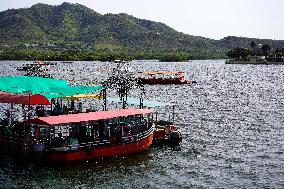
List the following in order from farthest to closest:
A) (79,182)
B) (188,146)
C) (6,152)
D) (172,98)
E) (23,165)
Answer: (172,98) < (188,146) < (6,152) < (23,165) < (79,182)

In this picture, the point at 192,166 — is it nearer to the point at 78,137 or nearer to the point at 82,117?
the point at 78,137

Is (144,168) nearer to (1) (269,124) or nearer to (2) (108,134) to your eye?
(2) (108,134)

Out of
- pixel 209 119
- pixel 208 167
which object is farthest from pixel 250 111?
pixel 208 167

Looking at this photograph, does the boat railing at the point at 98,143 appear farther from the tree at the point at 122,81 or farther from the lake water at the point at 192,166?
the tree at the point at 122,81

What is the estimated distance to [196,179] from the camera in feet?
116

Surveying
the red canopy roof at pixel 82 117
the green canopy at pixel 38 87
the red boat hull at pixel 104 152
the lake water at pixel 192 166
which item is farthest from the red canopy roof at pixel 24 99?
the red boat hull at pixel 104 152

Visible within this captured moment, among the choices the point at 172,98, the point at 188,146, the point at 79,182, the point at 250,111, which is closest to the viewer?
the point at 79,182

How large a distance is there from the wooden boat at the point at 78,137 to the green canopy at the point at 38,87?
136 inches

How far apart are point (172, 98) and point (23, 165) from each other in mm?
55538

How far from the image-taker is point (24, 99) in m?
41.8

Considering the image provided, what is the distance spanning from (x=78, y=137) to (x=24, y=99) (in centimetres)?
686

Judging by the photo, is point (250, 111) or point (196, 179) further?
point (250, 111)

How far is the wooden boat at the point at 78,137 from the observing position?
36.8 meters

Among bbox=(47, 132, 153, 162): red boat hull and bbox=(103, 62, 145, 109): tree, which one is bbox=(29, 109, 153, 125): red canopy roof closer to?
bbox=(47, 132, 153, 162): red boat hull
